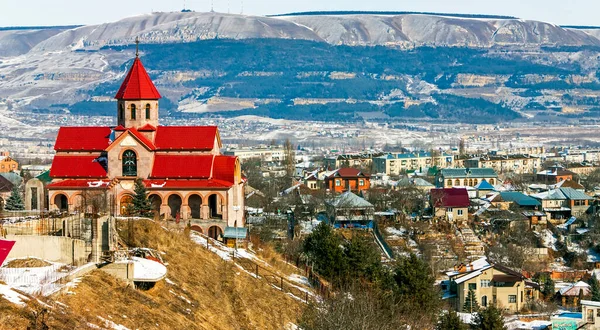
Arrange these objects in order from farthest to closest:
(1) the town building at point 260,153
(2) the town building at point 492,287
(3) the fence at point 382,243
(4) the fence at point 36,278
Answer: (1) the town building at point 260,153, (3) the fence at point 382,243, (2) the town building at point 492,287, (4) the fence at point 36,278

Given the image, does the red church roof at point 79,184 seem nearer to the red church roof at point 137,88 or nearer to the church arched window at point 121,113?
the church arched window at point 121,113

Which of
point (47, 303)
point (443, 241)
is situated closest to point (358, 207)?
point (443, 241)

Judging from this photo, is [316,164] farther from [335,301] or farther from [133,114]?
[335,301]

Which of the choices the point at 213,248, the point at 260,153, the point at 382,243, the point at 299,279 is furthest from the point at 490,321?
the point at 260,153

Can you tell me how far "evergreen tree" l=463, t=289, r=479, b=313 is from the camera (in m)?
35.8

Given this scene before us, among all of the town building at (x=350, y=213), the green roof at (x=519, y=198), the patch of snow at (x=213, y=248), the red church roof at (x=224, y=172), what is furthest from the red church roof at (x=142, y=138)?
the green roof at (x=519, y=198)

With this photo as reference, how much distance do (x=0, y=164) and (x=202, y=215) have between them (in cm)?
5590

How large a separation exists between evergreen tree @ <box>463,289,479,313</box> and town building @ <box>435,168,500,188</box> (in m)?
40.8

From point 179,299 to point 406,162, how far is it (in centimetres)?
8662

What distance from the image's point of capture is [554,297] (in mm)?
40406

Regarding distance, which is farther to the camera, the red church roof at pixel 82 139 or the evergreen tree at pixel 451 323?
the red church roof at pixel 82 139

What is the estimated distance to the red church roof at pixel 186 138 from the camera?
37625 millimetres

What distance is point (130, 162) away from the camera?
37.3 metres

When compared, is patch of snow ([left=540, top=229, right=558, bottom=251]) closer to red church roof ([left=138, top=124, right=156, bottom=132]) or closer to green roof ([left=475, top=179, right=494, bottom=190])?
green roof ([left=475, top=179, right=494, bottom=190])
